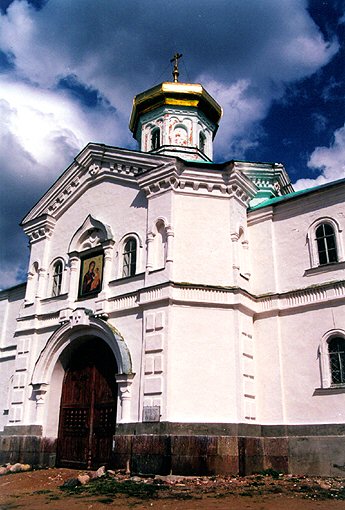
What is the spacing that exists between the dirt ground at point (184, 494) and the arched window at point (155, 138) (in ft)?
41.0

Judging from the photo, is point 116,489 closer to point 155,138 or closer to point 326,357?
point 326,357

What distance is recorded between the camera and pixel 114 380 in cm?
1413

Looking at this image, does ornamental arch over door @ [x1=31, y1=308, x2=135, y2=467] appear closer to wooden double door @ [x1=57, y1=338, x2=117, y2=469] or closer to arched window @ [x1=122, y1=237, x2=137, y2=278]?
wooden double door @ [x1=57, y1=338, x2=117, y2=469]

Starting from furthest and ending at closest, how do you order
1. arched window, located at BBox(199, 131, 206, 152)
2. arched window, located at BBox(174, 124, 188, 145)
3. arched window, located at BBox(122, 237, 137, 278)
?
arched window, located at BBox(199, 131, 206, 152) < arched window, located at BBox(174, 124, 188, 145) < arched window, located at BBox(122, 237, 137, 278)

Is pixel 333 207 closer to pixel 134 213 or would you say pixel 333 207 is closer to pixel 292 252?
pixel 292 252

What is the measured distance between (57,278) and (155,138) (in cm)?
703

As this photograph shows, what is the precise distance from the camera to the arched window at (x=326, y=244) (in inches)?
518

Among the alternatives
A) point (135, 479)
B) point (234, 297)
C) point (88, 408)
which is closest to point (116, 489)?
→ point (135, 479)

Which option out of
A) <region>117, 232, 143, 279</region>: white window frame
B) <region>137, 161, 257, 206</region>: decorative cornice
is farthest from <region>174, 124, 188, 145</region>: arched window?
<region>117, 232, 143, 279</region>: white window frame

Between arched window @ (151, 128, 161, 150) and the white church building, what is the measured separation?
395cm

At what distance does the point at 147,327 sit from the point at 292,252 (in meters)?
4.38

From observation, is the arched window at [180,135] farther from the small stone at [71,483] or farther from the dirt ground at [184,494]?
the small stone at [71,483]

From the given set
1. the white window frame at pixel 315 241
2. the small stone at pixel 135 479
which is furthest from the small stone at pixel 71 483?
the white window frame at pixel 315 241

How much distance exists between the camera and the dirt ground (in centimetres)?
879
